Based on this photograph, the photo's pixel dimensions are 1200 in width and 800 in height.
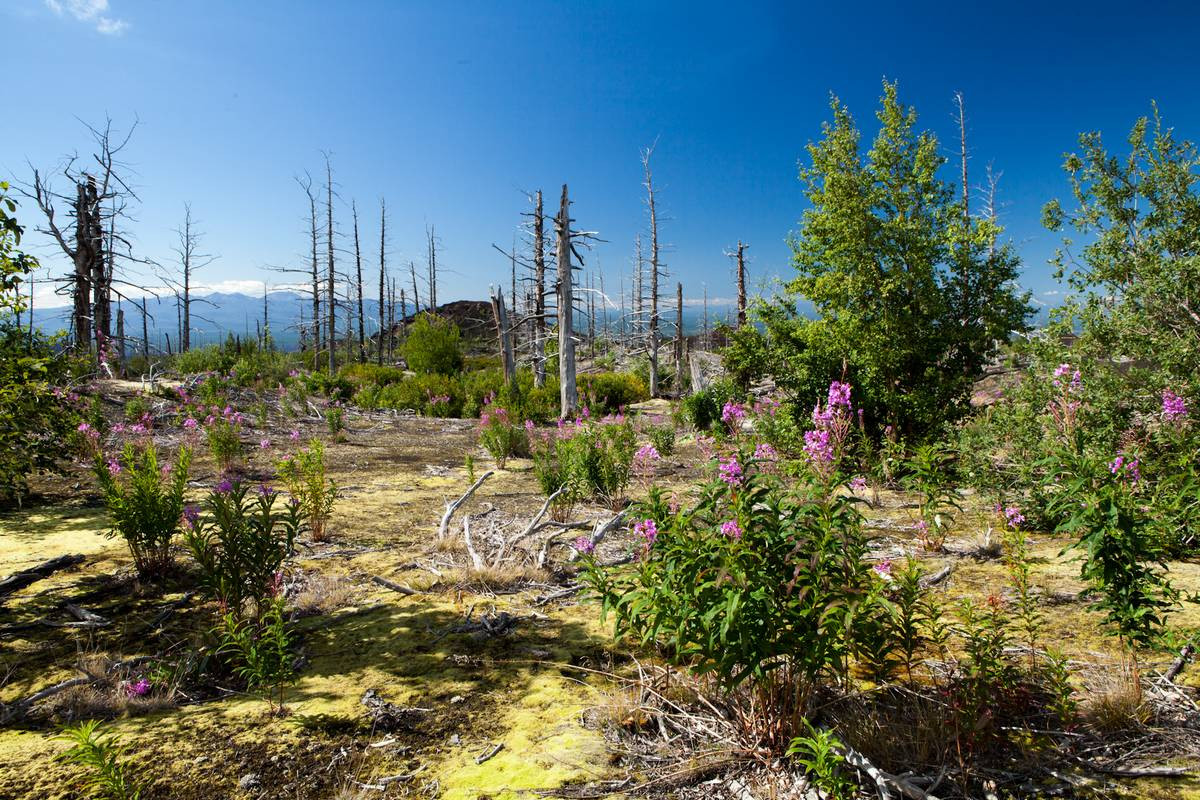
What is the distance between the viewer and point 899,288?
7664 mm

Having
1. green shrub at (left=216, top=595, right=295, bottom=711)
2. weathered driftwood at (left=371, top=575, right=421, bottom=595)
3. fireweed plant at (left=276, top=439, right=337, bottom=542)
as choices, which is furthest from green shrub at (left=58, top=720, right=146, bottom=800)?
fireweed plant at (left=276, top=439, right=337, bottom=542)

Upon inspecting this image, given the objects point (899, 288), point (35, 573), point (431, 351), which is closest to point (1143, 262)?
point (899, 288)

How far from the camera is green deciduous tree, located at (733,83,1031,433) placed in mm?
7445

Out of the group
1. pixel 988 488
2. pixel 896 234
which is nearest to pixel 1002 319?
pixel 896 234

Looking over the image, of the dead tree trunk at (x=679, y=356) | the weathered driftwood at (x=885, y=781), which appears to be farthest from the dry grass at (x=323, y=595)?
the dead tree trunk at (x=679, y=356)

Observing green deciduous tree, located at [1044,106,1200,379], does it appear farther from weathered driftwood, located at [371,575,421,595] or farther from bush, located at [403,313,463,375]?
bush, located at [403,313,463,375]

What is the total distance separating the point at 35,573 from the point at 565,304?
464 inches

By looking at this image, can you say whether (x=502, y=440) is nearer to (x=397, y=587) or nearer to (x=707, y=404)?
(x=397, y=587)

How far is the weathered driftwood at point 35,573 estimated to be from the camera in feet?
11.8

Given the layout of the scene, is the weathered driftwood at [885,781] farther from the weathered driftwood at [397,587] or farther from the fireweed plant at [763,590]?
the weathered driftwood at [397,587]

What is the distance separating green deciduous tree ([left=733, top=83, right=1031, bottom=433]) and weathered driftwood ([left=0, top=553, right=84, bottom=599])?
799 cm

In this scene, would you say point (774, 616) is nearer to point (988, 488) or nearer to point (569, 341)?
point (988, 488)

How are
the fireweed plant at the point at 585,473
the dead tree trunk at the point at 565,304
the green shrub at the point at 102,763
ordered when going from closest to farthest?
the green shrub at the point at 102,763 < the fireweed plant at the point at 585,473 < the dead tree trunk at the point at 565,304

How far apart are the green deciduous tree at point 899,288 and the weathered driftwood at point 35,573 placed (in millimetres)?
7988
